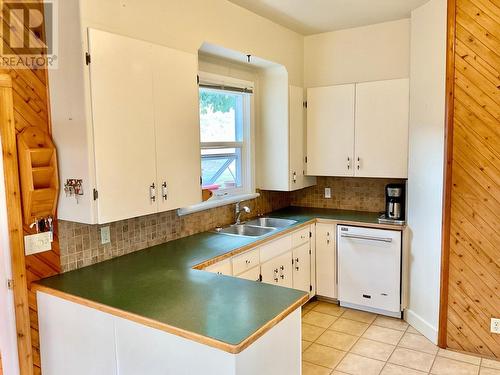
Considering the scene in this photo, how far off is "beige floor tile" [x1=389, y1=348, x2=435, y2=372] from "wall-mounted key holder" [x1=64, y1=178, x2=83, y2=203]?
2.50 m

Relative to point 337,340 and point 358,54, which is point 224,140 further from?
point 337,340

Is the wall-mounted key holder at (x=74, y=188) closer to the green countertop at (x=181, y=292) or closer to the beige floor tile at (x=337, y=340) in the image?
the green countertop at (x=181, y=292)

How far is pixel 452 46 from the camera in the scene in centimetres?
300

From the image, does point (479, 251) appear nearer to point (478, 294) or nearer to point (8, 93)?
point (478, 294)

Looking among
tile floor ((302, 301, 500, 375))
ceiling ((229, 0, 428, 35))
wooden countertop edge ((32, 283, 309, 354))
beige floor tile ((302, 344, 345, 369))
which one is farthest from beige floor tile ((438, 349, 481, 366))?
ceiling ((229, 0, 428, 35))

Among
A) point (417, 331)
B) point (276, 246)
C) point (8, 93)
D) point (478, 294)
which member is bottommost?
point (417, 331)

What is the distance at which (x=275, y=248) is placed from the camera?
3422 millimetres

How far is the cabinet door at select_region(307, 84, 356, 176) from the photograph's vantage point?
4027mm

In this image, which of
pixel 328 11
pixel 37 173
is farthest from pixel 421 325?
pixel 37 173

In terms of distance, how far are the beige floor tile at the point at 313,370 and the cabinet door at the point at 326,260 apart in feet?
3.80

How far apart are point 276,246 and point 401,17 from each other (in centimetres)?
236

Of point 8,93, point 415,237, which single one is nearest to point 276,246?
point 415,237

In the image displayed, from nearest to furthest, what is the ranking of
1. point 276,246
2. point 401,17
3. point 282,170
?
point 276,246, point 401,17, point 282,170

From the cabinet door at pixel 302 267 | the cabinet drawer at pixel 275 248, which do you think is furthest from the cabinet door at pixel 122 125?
the cabinet door at pixel 302 267
